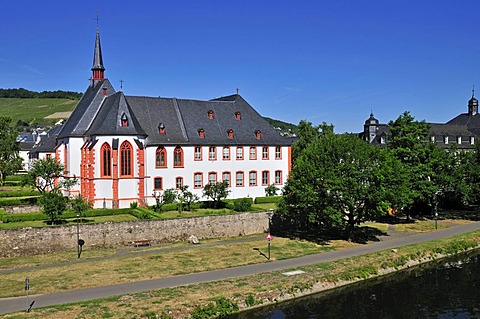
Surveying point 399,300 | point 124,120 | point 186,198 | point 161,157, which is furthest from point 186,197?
point 399,300

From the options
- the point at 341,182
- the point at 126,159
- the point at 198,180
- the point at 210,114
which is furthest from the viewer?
the point at 210,114

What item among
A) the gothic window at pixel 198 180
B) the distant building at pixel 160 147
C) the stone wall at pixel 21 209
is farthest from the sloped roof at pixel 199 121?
the stone wall at pixel 21 209

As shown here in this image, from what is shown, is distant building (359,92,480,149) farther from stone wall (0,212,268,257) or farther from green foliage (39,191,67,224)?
green foliage (39,191,67,224)

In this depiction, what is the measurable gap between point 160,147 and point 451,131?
63318mm

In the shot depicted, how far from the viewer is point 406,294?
29.9 meters

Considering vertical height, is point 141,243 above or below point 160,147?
below

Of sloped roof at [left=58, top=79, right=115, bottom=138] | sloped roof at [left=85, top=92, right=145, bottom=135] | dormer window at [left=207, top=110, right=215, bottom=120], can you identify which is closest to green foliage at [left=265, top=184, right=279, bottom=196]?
dormer window at [left=207, top=110, right=215, bottom=120]

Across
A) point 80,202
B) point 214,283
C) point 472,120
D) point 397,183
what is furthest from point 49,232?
point 472,120

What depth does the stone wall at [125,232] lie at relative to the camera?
119 ft

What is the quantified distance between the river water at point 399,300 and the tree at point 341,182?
669 cm

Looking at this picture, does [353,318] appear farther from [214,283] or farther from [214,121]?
[214,121]

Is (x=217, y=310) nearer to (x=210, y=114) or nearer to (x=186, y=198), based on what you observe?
(x=186, y=198)

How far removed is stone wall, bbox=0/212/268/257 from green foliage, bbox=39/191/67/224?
3.08 meters

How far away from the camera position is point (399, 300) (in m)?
28.8
